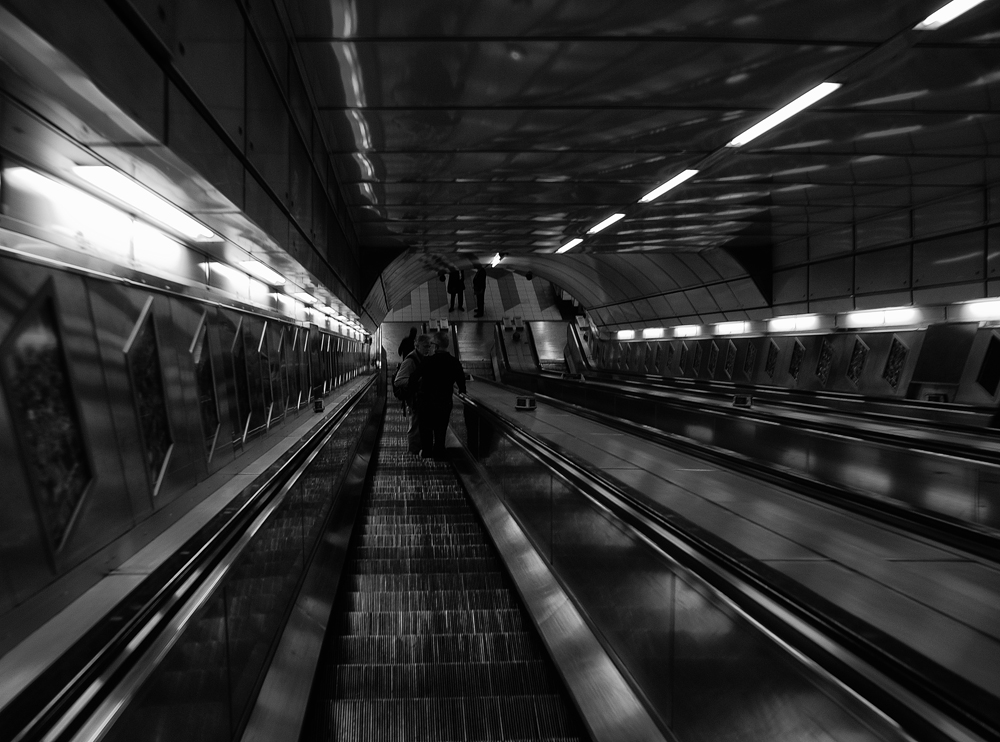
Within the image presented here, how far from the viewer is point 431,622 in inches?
152

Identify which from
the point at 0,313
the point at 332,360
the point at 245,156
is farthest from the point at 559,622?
the point at 332,360

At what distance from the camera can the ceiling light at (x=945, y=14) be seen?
4.15m

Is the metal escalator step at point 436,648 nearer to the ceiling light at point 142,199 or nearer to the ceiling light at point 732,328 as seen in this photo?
the ceiling light at point 142,199

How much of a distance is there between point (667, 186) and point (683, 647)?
795 centimetres

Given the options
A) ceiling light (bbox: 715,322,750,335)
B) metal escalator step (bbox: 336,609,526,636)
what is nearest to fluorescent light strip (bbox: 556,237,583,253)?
ceiling light (bbox: 715,322,750,335)

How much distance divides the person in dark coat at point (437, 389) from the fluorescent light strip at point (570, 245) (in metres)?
6.11

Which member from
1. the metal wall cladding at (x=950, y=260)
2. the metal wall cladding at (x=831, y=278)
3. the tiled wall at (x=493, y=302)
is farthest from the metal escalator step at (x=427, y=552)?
the tiled wall at (x=493, y=302)

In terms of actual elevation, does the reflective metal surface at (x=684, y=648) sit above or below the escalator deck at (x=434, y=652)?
above

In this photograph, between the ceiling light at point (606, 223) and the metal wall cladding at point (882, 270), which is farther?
the ceiling light at point (606, 223)

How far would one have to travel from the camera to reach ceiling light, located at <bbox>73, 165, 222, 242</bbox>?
2777 millimetres

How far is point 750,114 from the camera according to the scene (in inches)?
247

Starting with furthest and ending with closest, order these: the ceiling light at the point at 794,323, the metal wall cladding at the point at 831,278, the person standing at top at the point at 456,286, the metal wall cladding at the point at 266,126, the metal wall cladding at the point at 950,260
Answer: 1. the person standing at top at the point at 456,286
2. the ceiling light at the point at 794,323
3. the metal wall cladding at the point at 831,278
4. the metal wall cladding at the point at 950,260
5. the metal wall cladding at the point at 266,126

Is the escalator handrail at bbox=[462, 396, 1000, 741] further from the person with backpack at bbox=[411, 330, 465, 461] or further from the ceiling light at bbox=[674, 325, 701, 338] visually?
the ceiling light at bbox=[674, 325, 701, 338]

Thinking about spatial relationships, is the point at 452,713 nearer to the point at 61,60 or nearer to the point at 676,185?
the point at 61,60
